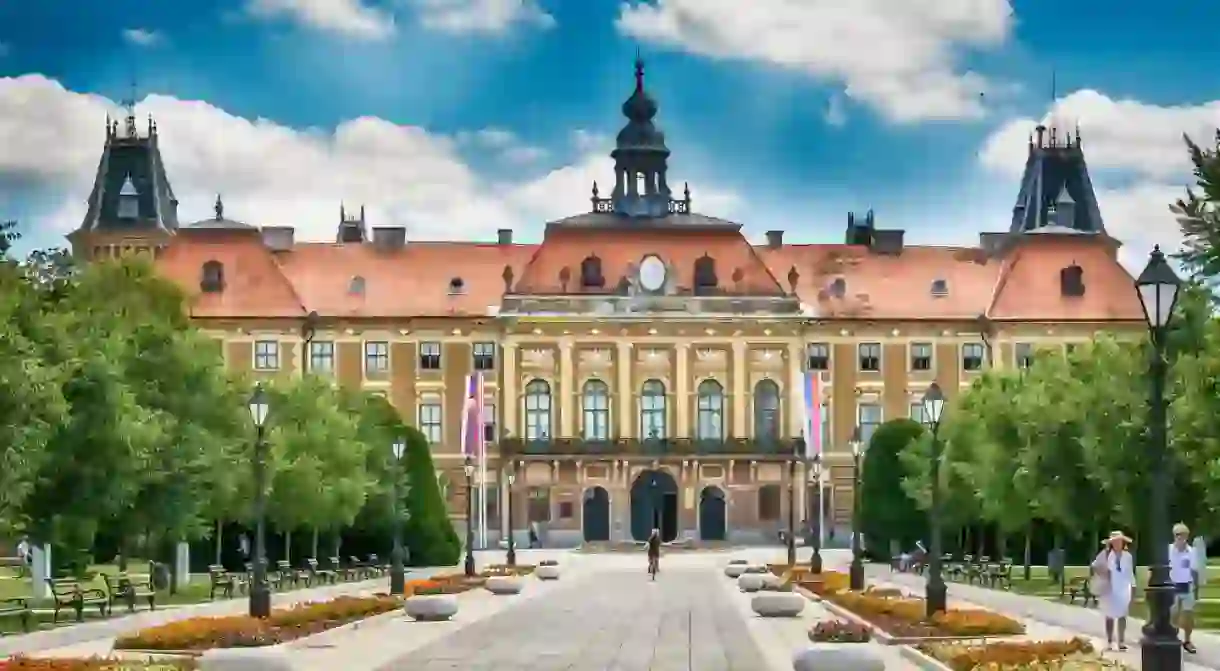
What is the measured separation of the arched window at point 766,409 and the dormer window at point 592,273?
30.3 ft

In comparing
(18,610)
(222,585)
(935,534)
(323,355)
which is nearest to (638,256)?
(323,355)

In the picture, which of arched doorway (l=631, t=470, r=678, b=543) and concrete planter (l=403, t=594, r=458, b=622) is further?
arched doorway (l=631, t=470, r=678, b=543)

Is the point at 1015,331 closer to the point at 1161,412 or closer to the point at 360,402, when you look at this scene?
the point at 360,402

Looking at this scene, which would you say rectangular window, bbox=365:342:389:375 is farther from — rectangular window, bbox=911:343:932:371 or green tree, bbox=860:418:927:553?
green tree, bbox=860:418:927:553

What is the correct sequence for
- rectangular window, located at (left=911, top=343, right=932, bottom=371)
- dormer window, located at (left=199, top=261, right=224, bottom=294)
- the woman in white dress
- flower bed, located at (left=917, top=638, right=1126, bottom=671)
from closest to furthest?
1. flower bed, located at (left=917, top=638, right=1126, bottom=671)
2. the woman in white dress
3. dormer window, located at (left=199, top=261, right=224, bottom=294)
4. rectangular window, located at (left=911, top=343, right=932, bottom=371)

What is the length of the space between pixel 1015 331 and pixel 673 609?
68381 mm

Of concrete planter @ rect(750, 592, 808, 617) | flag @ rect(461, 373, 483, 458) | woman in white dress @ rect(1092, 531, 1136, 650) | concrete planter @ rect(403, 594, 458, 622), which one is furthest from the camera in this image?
flag @ rect(461, 373, 483, 458)

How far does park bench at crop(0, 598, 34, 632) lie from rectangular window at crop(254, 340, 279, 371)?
6793 centimetres

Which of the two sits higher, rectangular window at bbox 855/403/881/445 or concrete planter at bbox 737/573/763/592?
rectangular window at bbox 855/403/881/445

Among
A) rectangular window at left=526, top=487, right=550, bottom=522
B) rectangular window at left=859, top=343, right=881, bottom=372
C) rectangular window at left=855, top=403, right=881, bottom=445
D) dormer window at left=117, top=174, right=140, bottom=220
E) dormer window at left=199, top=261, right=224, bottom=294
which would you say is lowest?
rectangular window at left=526, top=487, right=550, bottom=522

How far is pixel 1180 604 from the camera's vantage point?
31.4 meters

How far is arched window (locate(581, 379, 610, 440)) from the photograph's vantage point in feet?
380

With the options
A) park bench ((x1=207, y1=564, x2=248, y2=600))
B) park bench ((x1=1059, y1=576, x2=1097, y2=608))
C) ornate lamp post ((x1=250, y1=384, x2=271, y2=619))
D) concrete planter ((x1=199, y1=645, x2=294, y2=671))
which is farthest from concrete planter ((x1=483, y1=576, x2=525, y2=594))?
concrete planter ((x1=199, y1=645, x2=294, y2=671))

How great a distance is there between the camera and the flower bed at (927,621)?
3356cm
